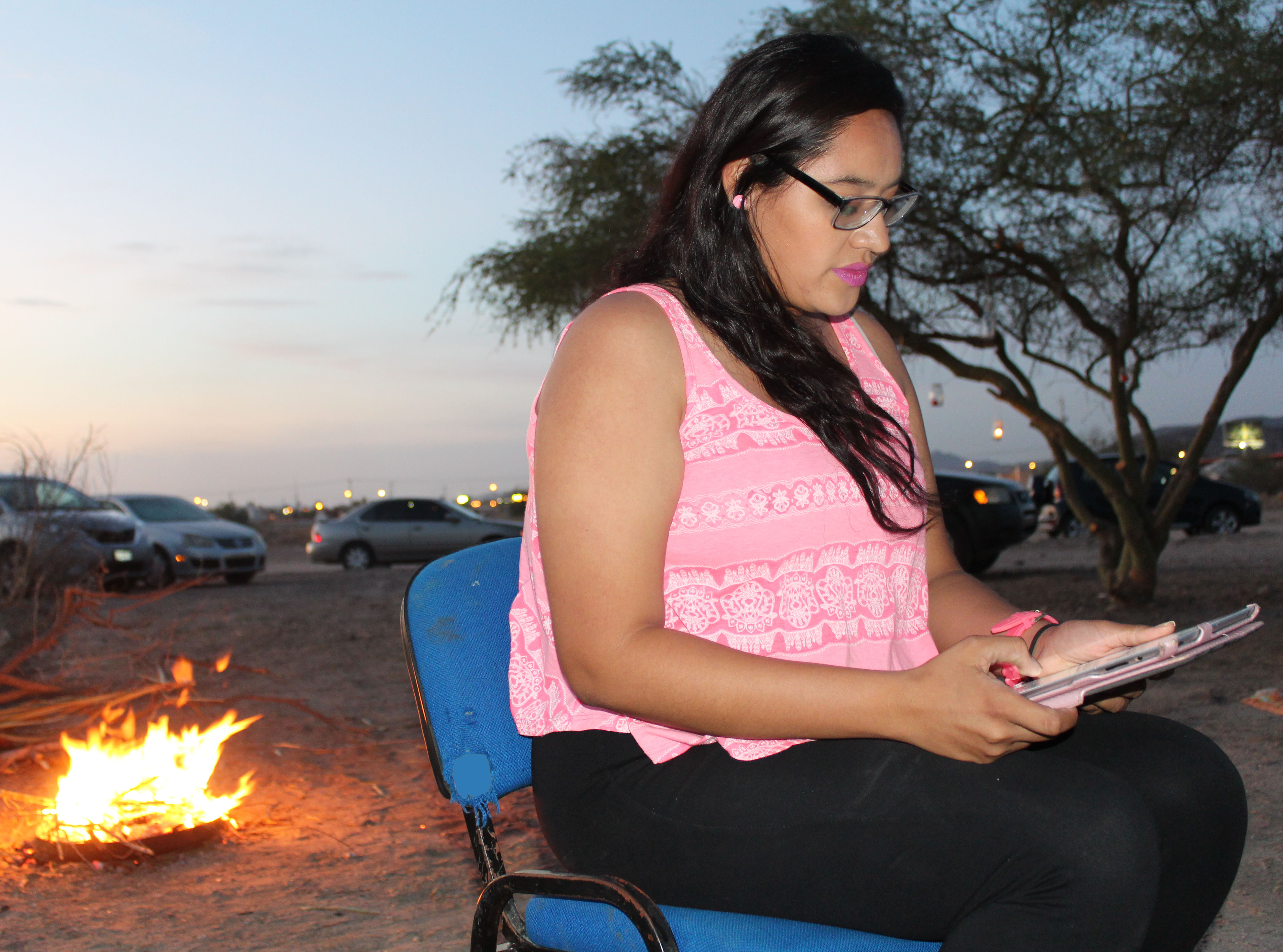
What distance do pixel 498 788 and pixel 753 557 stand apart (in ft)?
1.84

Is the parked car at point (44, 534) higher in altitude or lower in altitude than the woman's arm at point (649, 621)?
lower

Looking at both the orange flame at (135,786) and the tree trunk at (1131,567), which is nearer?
the orange flame at (135,786)

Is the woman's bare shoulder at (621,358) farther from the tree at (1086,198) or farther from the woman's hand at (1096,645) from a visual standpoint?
the tree at (1086,198)

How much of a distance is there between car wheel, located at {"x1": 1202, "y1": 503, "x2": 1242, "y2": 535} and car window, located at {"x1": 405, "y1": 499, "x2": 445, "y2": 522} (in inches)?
523

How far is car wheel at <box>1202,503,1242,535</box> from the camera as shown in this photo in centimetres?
1922

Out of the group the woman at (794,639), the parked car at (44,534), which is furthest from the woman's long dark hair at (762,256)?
the parked car at (44,534)

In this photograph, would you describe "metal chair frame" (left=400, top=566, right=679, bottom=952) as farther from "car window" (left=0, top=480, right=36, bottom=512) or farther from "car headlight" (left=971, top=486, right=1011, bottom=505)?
"car headlight" (left=971, top=486, right=1011, bottom=505)

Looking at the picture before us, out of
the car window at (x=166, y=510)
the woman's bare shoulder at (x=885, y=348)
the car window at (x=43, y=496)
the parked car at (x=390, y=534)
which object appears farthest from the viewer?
the parked car at (x=390, y=534)

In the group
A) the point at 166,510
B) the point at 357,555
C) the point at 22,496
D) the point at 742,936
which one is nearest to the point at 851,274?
the point at 742,936

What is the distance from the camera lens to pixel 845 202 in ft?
5.19

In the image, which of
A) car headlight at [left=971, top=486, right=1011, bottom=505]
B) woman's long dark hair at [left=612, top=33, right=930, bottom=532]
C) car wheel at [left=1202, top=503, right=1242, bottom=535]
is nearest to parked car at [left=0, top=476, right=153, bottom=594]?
woman's long dark hair at [left=612, top=33, right=930, bottom=532]

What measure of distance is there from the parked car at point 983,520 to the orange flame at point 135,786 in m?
9.54

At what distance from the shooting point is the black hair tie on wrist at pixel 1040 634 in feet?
5.23

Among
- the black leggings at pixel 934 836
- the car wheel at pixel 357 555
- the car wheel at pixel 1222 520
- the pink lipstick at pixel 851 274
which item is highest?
the pink lipstick at pixel 851 274
